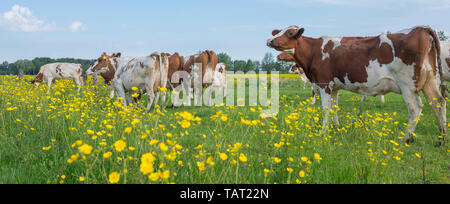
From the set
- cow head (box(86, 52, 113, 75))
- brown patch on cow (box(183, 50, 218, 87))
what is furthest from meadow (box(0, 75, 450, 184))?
brown patch on cow (box(183, 50, 218, 87))

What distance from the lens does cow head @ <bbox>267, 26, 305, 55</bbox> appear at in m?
6.66

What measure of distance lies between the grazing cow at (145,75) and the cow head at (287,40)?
3.43 meters

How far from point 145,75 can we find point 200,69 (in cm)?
363

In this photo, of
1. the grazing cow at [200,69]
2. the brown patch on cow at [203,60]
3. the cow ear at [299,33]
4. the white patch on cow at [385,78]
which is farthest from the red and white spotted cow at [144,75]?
the white patch on cow at [385,78]

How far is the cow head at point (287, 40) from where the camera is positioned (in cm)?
666

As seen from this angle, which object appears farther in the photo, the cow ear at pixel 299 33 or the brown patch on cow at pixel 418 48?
the cow ear at pixel 299 33

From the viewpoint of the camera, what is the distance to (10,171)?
3227 mm

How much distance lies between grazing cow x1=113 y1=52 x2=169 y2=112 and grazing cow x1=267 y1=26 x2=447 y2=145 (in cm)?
350

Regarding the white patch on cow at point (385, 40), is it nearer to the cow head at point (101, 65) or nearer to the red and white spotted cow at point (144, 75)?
the red and white spotted cow at point (144, 75)

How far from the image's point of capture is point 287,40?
6.73 m

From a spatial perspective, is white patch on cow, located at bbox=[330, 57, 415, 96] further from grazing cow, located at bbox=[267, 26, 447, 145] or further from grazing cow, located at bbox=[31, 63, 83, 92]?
grazing cow, located at bbox=[31, 63, 83, 92]

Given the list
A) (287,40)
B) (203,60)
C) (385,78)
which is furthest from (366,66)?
(203,60)
